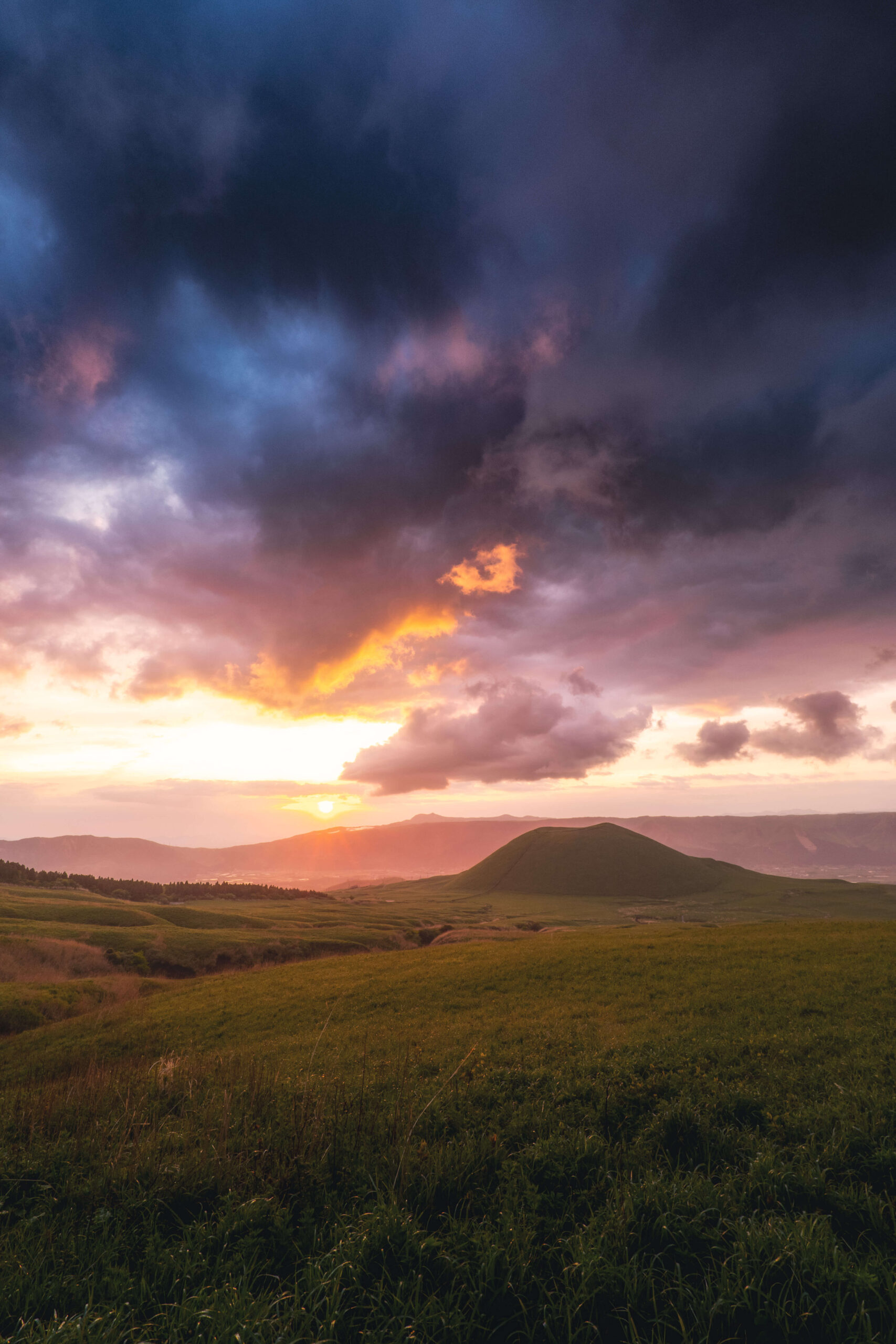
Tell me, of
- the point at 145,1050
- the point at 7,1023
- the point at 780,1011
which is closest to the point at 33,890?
the point at 7,1023

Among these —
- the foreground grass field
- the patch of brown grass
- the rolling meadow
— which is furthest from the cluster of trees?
the foreground grass field

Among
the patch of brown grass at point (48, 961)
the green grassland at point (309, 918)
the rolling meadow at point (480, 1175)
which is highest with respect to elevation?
the rolling meadow at point (480, 1175)

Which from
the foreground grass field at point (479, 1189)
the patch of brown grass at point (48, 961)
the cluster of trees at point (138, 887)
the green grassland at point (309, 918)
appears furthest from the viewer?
the cluster of trees at point (138, 887)

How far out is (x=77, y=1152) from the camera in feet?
35.1

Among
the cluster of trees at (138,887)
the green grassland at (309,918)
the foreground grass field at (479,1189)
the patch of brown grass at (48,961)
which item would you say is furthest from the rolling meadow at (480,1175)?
the cluster of trees at (138,887)

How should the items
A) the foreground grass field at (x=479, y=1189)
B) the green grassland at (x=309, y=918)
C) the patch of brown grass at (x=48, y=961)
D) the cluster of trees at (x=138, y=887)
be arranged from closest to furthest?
the foreground grass field at (x=479, y=1189)
the patch of brown grass at (x=48, y=961)
the green grassland at (x=309, y=918)
the cluster of trees at (x=138, y=887)

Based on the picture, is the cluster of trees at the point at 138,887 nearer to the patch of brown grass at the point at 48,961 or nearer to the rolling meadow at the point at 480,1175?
the patch of brown grass at the point at 48,961

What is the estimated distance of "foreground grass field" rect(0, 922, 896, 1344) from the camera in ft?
20.8

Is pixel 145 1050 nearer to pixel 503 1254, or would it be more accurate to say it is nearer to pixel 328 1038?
pixel 328 1038

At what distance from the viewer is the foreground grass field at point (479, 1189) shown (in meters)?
6.33

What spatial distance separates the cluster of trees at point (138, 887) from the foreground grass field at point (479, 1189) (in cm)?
12268

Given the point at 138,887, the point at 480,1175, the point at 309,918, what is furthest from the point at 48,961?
the point at 138,887

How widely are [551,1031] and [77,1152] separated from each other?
15.1 m

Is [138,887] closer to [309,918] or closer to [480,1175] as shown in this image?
[309,918]
